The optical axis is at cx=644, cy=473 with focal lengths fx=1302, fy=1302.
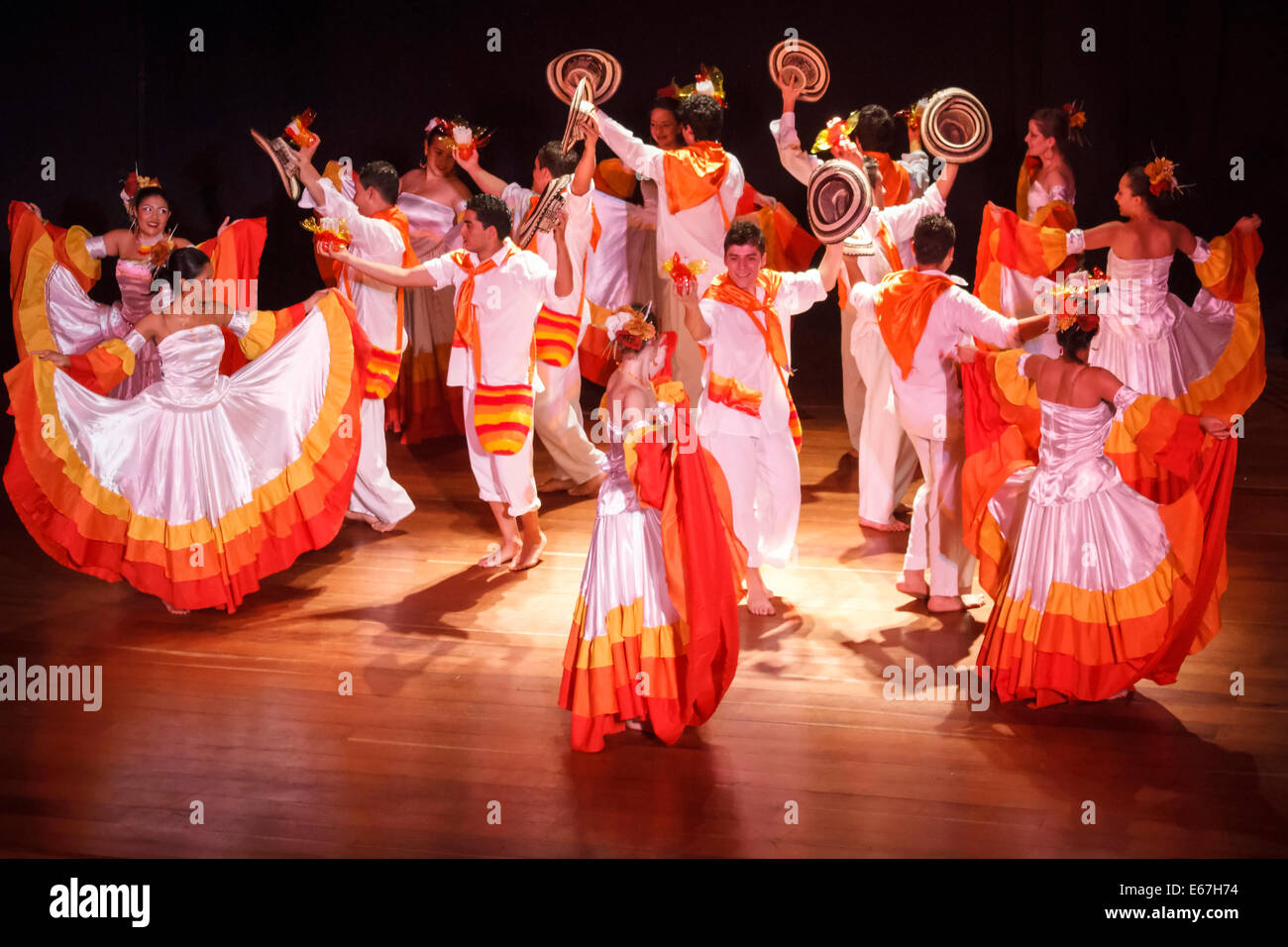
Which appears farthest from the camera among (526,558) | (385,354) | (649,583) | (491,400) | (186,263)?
(385,354)

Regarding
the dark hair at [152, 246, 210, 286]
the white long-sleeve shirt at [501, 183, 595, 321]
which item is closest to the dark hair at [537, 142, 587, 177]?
the white long-sleeve shirt at [501, 183, 595, 321]

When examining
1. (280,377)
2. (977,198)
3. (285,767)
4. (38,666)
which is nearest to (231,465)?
(280,377)

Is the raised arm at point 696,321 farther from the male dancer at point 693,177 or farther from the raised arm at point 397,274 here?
the male dancer at point 693,177

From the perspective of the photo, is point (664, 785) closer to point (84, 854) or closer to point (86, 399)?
point (84, 854)

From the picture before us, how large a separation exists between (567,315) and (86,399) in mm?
2360

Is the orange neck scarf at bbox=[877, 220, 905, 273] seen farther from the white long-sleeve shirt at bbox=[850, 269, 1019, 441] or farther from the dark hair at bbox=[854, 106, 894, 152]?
the dark hair at bbox=[854, 106, 894, 152]

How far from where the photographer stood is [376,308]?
6.38m

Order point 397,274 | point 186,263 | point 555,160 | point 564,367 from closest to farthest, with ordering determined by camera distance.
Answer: point 186,263 → point 397,274 → point 555,160 → point 564,367

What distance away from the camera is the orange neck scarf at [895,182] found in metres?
6.29

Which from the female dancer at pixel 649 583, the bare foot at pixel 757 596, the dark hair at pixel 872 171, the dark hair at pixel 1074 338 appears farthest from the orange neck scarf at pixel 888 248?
the female dancer at pixel 649 583

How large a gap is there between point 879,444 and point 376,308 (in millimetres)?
2514

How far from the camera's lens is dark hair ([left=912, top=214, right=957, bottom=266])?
15.8 ft

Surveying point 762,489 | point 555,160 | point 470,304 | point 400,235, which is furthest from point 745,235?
point 400,235

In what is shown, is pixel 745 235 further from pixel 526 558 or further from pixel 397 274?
pixel 526 558
